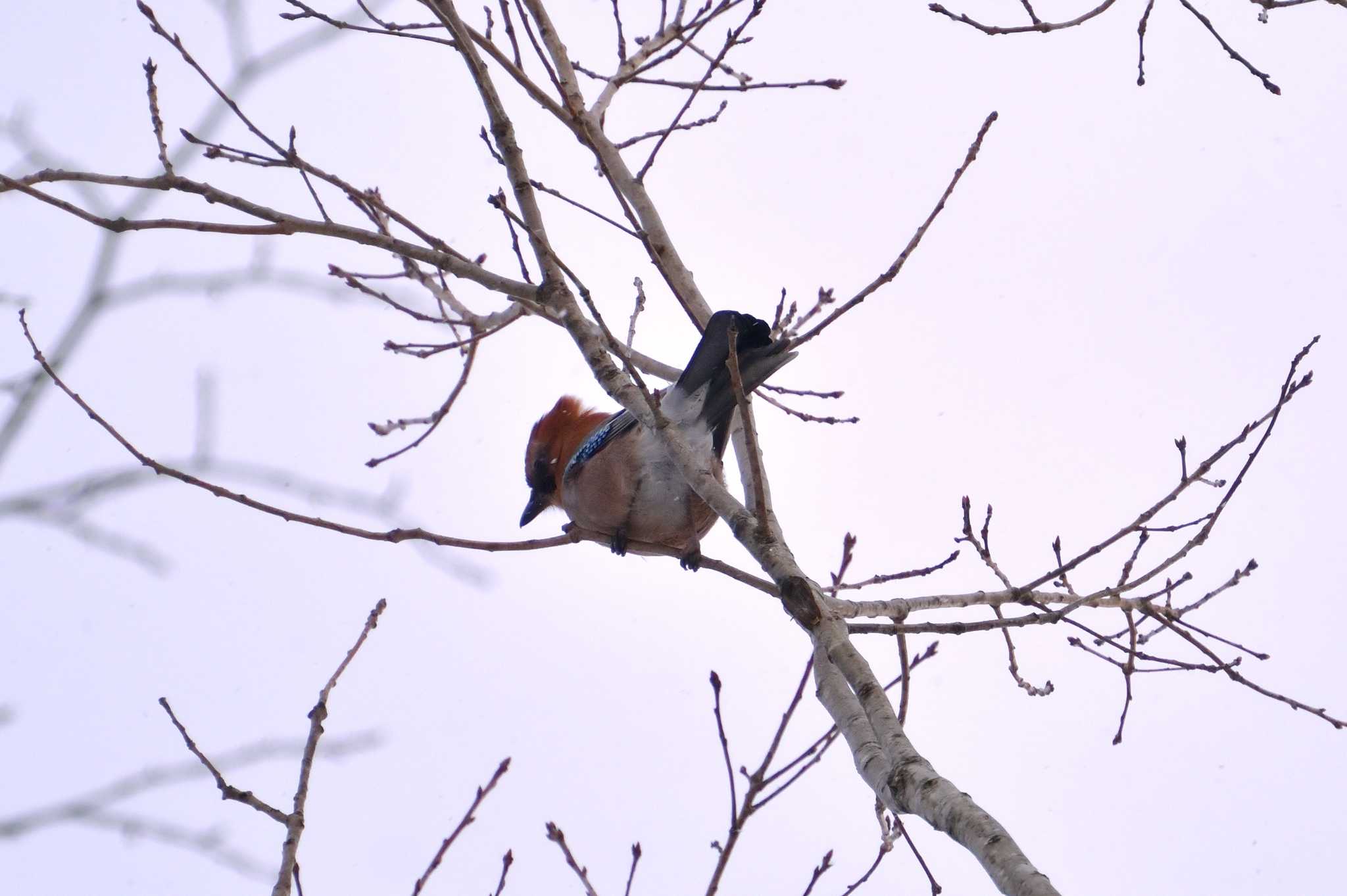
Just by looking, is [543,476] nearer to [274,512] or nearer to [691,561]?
[691,561]

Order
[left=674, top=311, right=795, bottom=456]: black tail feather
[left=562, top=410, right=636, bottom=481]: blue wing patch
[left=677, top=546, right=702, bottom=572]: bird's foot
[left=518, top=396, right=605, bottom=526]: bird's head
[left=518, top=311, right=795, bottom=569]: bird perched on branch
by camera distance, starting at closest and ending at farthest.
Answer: [left=674, top=311, right=795, bottom=456]: black tail feather
[left=518, top=311, right=795, bottom=569]: bird perched on branch
[left=677, top=546, right=702, bottom=572]: bird's foot
[left=562, top=410, right=636, bottom=481]: blue wing patch
[left=518, top=396, right=605, bottom=526]: bird's head

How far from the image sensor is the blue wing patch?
4.80 m

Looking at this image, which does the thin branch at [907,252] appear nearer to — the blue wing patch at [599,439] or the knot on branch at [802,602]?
the knot on branch at [802,602]

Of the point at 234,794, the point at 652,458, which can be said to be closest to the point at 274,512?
the point at 234,794

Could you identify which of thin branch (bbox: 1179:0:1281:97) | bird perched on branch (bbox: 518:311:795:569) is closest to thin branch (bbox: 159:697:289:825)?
bird perched on branch (bbox: 518:311:795:569)

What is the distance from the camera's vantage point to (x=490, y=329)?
3711 millimetres

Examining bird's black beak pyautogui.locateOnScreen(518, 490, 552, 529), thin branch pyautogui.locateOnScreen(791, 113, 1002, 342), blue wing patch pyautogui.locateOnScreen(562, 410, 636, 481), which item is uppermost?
bird's black beak pyautogui.locateOnScreen(518, 490, 552, 529)

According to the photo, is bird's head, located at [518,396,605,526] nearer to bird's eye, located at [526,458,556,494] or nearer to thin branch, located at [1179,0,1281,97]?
bird's eye, located at [526,458,556,494]

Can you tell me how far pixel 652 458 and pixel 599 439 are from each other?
510 mm

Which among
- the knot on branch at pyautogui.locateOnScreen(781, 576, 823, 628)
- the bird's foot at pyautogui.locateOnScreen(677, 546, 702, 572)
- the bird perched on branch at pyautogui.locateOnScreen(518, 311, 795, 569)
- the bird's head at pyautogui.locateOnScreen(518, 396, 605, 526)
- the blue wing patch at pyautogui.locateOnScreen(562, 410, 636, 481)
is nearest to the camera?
the knot on branch at pyautogui.locateOnScreen(781, 576, 823, 628)

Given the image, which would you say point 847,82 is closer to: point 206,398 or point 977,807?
point 206,398

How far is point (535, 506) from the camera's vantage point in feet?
18.2

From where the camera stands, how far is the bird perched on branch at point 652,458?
354cm

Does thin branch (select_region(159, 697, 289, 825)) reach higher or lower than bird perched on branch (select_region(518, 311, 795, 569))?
lower
